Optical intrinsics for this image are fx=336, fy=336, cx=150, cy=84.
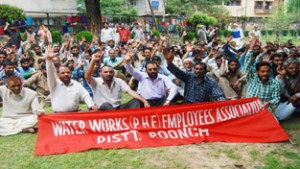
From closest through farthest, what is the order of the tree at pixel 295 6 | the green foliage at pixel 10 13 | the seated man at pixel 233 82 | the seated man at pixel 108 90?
the seated man at pixel 108 90, the seated man at pixel 233 82, the green foliage at pixel 10 13, the tree at pixel 295 6

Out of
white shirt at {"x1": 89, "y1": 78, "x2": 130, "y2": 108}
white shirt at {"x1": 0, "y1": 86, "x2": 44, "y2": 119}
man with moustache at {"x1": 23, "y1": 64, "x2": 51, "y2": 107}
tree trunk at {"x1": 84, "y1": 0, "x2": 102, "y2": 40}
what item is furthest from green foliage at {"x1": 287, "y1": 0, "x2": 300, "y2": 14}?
white shirt at {"x1": 0, "y1": 86, "x2": 44, "y2": 119}

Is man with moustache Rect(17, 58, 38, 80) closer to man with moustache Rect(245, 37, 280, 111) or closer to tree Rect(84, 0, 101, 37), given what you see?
man with moustache Rect(245, 37, 280, 111)

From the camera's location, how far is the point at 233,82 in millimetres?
7730

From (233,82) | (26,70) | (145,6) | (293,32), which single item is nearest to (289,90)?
(233,82)

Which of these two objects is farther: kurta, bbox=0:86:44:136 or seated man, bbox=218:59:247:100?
seated man, bbox=218:59:247:100

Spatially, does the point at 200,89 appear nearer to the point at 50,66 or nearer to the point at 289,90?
the point at 289,90

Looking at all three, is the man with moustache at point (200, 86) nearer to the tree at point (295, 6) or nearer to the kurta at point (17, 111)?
the kurta at point (17, 111)

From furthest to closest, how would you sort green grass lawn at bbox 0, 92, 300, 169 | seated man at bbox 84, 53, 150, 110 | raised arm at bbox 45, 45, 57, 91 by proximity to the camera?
A: 1. seated man at bbox 84, 53, 150, 110
2. raised arm at bbox 45, 45, 57, 91
3. green grass lawn at bbox 0, 92, 300, 169

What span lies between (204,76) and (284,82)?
168 centimetres

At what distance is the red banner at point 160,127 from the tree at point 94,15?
480 inches

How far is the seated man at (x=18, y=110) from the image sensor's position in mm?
5840

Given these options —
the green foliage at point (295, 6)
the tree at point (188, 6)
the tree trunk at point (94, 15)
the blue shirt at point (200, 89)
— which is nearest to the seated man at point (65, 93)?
the blue shirt at point (200, 89)

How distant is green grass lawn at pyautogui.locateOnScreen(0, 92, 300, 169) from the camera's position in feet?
14.9

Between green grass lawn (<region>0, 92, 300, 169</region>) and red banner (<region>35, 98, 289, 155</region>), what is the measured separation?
167mm
